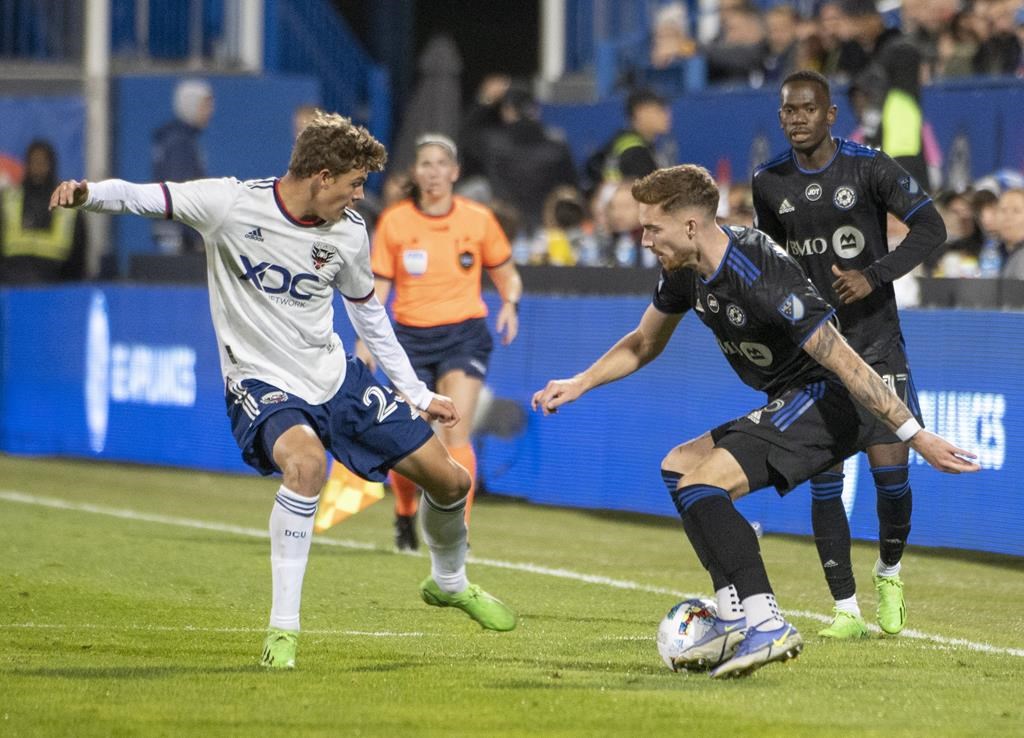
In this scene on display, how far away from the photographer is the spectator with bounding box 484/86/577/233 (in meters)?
18.5

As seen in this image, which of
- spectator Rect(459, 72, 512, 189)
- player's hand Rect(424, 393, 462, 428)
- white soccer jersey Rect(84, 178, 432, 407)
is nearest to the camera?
white soccer jersey Rect(84, 178, 432, 407)

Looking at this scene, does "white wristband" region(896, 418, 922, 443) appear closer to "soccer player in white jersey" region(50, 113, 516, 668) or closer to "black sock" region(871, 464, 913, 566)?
"black sock" region(871, 464, 913, 566)

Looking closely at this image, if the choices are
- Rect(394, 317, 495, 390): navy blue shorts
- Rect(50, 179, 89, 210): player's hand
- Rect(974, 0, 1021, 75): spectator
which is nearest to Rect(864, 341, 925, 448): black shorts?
Rect(50, 179, 89, 210): player's hand

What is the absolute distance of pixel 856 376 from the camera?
674cm

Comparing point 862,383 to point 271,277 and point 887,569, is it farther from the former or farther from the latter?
point 271,277

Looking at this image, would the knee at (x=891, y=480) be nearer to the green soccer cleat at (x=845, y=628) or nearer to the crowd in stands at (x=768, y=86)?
the green soccer cleat at (x=845, y=628)

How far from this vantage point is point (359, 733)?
5.84m

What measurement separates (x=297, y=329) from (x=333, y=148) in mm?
721

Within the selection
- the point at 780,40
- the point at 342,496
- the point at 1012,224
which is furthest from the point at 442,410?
the point at 780,40

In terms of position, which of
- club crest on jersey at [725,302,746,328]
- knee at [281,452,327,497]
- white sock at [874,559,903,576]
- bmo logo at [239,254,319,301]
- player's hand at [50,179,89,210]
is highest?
player's hand at [50,179,89,210]

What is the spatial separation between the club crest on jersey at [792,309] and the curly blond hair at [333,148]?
1526mm

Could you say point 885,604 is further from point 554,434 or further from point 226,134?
point 226,134

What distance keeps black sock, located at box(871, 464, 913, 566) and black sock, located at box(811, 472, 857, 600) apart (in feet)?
0.53

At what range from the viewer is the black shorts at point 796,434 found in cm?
697
